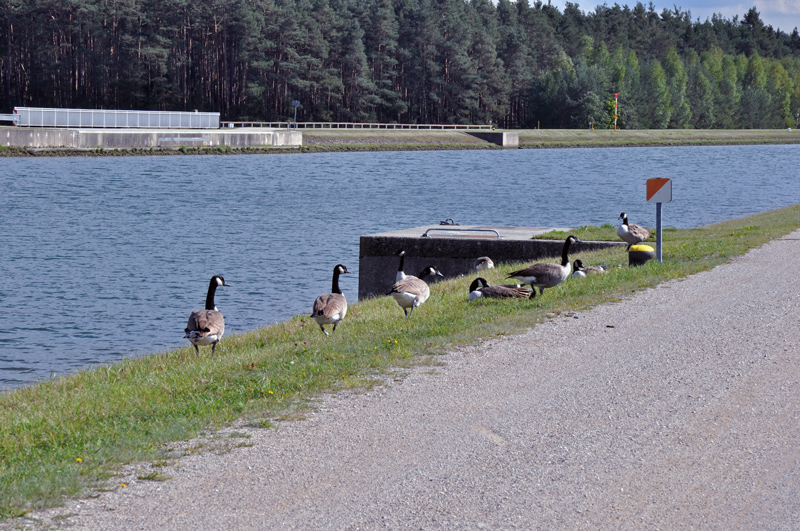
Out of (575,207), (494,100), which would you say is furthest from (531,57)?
(575,207)

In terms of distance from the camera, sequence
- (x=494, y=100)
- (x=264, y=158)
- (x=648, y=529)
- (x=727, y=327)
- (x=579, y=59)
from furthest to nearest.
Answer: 1. (x=579, y=59)
2. (x=494, y=100)
3. (x=264, y=158)
4. (x=727, y=327)
5. (x=648, y=529)

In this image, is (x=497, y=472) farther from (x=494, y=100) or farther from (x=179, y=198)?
(x=494, y=100)

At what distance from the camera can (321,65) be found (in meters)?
126

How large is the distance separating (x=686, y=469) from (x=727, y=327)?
535 cm

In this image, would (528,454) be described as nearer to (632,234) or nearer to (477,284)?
(477,284)

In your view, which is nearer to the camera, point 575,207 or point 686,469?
point 686,469

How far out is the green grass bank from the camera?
87.1 m

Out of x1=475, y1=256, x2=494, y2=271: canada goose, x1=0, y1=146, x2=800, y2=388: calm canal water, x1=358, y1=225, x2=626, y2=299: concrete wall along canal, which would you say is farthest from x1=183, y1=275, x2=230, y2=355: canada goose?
x1=358, y1=225, x2=626, y2=299: concrete wall along canal

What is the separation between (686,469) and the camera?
22.4ft

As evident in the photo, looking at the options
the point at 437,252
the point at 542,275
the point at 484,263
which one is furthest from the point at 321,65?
the point at 542,275

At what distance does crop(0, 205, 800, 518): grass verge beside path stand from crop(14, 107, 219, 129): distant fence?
73616 mm

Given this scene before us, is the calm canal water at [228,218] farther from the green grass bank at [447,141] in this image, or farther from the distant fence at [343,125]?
the distant fence at [343,125]

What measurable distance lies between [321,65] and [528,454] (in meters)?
123

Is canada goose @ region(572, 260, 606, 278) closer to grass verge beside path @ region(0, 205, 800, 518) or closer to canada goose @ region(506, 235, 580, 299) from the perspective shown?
grass verge beside path @ region(0, 205, 800, 518)
